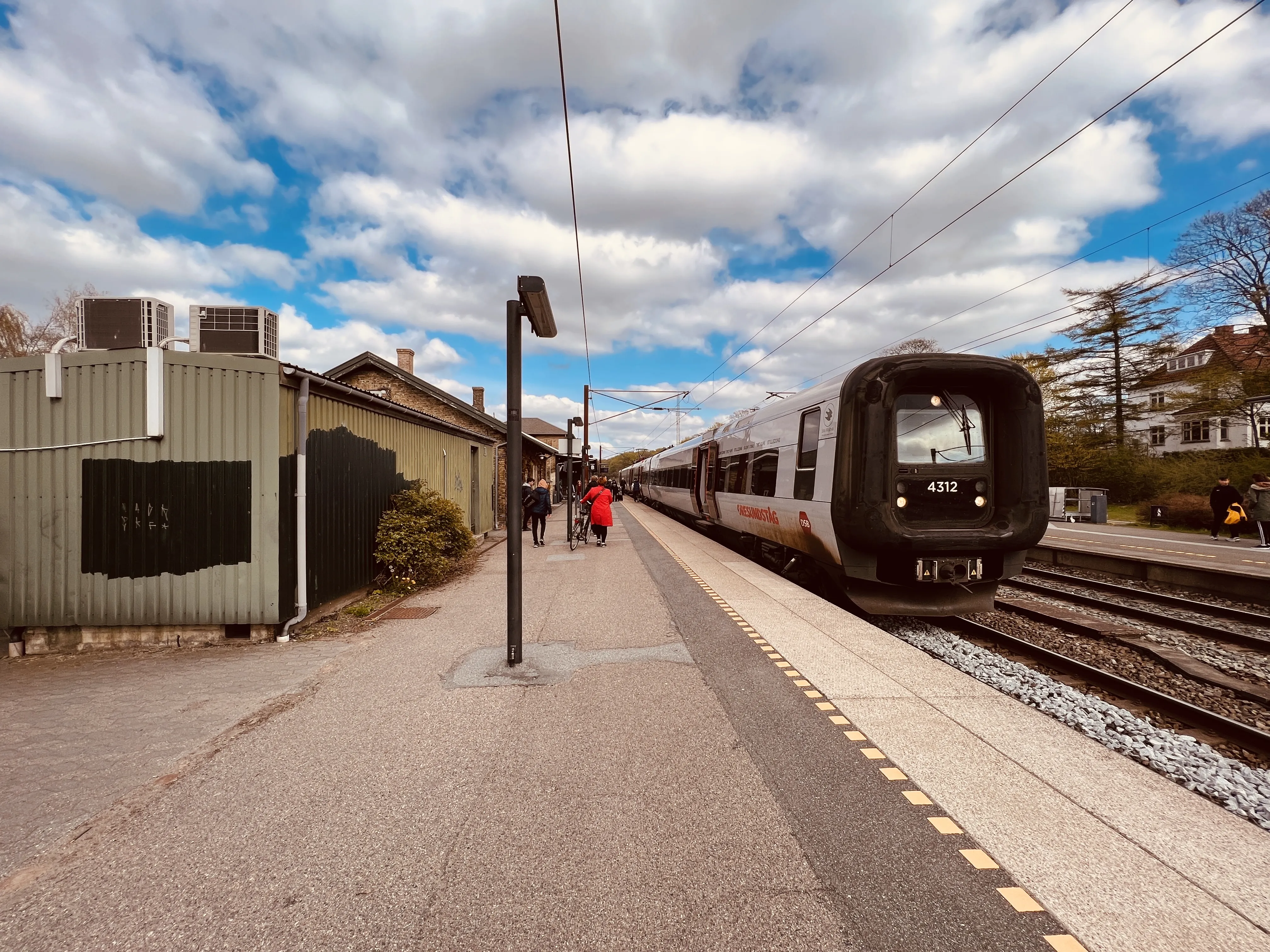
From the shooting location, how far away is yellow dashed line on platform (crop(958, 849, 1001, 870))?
8.38 feet

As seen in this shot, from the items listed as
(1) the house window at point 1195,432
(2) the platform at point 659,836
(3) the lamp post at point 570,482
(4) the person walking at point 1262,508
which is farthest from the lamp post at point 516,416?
(1) the house window at point 1195,432

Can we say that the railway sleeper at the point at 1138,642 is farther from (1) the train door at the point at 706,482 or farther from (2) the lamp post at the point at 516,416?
(1) the train door at the point at 706,482

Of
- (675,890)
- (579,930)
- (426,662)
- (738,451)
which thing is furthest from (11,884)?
(738,451)


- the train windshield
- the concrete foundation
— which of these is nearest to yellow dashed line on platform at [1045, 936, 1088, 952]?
the train windshield

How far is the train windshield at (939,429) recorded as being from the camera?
279 inches

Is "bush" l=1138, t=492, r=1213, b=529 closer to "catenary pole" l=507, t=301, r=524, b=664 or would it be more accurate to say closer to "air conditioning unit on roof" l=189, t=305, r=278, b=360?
"catenary pole" l=507, t=301, r=524, b=664

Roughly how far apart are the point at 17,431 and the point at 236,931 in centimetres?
669

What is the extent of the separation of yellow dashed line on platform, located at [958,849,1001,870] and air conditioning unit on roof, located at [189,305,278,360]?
7.53 meters

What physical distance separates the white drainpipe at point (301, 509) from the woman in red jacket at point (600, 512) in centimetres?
887

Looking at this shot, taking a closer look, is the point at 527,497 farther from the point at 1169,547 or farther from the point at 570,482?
the point at 1169,547

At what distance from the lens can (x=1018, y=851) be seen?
2656 mm

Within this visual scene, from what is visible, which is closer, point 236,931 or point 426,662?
point 236,931

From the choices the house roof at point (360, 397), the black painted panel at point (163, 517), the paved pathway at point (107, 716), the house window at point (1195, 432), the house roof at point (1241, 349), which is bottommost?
the paved pathway at point (107, 716)

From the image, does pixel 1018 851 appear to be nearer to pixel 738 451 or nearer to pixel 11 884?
pixel 11 884
